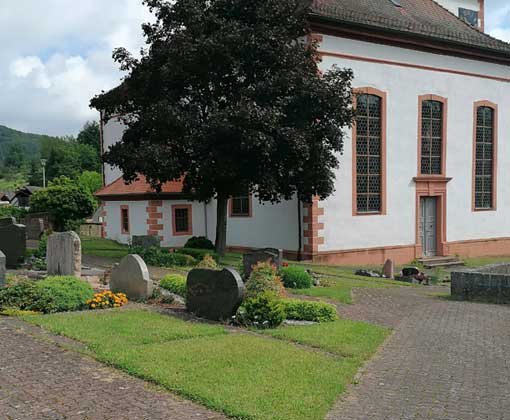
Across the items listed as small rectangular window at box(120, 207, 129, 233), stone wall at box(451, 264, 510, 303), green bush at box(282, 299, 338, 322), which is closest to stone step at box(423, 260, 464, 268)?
stone wall at box(451, 264, 510, 303)

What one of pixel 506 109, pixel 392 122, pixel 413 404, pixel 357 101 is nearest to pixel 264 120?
pixel 357 101

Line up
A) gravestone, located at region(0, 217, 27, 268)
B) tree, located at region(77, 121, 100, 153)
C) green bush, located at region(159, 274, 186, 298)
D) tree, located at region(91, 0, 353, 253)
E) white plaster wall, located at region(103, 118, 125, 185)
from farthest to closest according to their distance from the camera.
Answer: tree, located at region(77, 121, 100, 153) < white plaster wall, located at region(103, 118, 125, 185) < tree, located at region(91, 0, 353, 253) < gravestone, located at region(0, 217, 27, 268) < green bush, located at region(159, 274, 186, 298)

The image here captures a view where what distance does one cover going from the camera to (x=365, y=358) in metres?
8.27

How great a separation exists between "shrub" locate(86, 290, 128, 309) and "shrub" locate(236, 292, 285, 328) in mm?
2644

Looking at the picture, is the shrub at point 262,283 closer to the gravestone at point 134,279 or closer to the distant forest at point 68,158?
the gravestone at point 134,279

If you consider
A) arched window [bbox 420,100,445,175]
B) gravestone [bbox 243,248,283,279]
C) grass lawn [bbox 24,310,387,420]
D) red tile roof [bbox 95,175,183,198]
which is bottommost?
grass lawn [bbox 24,310,387,420]

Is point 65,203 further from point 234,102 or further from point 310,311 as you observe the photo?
point 310,311

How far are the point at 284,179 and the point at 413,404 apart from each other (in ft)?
45.4

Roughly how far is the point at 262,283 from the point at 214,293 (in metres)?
1.12

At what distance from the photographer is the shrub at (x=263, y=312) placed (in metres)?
10.2

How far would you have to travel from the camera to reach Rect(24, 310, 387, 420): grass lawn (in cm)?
621

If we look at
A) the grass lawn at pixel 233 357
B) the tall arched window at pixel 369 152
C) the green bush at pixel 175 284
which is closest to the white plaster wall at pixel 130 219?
the tall arched window at pixel 369 152

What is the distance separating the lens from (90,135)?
117 m

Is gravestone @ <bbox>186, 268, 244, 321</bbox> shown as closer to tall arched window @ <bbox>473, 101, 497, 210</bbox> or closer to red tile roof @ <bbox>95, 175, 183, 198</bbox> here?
red tile roof @ <bbox>95, 175, 183, 198</bbox>
